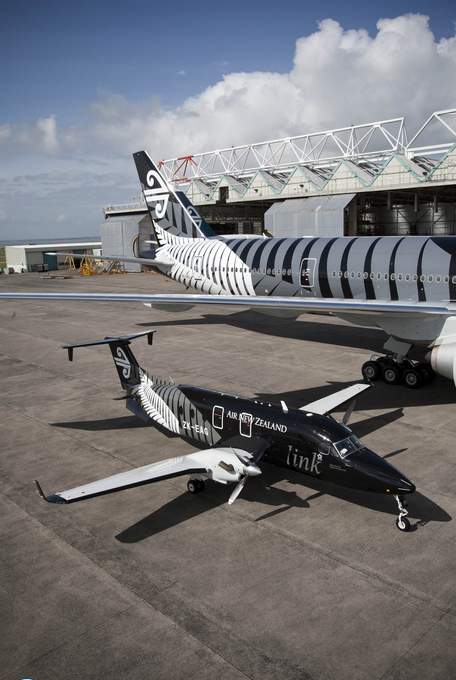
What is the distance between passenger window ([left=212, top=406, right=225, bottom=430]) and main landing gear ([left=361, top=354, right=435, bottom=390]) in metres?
10.2

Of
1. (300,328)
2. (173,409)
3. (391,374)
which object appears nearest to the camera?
(173,409)

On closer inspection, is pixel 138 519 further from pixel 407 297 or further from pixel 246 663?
pixel 407 297

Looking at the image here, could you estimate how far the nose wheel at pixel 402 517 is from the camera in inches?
428

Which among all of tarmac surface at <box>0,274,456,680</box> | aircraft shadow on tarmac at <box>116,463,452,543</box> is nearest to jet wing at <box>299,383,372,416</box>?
tarmac surface at <box>0,274,456,680</box>

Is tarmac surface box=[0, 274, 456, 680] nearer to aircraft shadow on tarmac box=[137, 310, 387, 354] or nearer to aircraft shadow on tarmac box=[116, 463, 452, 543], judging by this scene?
aircraft shadow on tarmac box=[116, 463, 452, 543]

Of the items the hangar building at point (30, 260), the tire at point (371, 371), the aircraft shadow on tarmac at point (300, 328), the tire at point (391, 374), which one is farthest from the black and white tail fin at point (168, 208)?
the hangar building at point (30, 260)

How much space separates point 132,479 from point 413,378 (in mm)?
13424

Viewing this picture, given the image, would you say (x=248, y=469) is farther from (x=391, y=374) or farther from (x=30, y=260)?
(x=30, y=260)

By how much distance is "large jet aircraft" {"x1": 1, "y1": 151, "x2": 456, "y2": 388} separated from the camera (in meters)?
19.7

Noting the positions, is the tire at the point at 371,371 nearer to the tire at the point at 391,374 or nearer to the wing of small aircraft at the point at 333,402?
the tire at the point at 391,374

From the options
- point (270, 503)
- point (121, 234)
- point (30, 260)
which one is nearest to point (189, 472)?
point (270, 503)

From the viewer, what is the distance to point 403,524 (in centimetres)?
1088

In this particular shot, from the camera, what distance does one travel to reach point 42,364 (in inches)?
1011

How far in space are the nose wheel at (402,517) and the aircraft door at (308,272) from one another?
1610 centimetres
